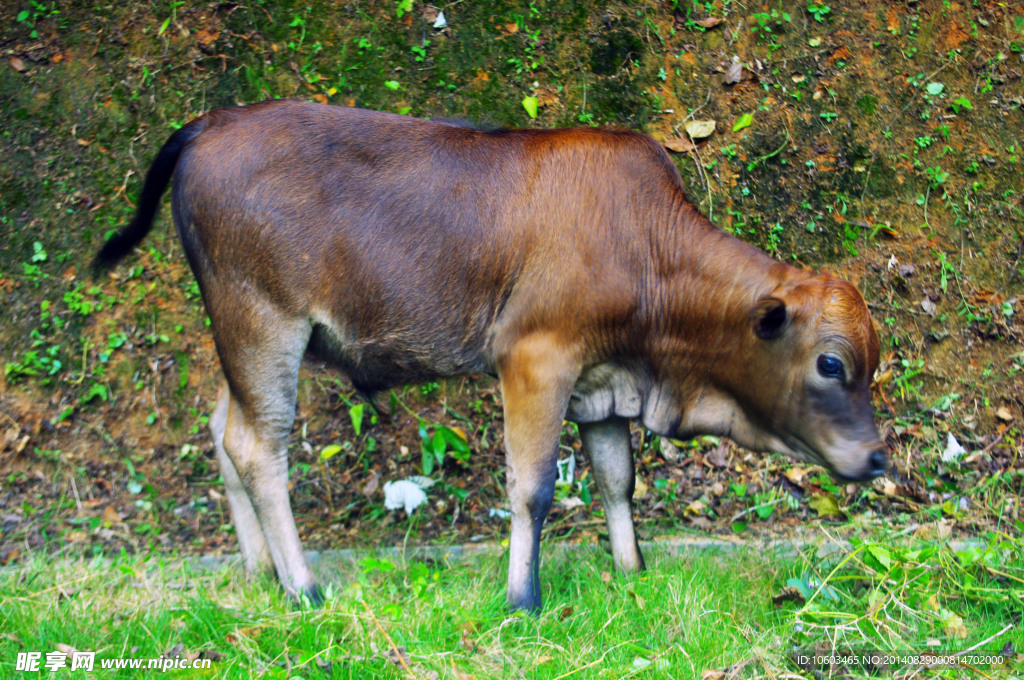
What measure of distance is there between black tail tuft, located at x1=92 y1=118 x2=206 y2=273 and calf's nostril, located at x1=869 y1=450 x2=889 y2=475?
11.7 ft

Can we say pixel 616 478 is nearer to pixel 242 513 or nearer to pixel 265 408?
pixel 265 408

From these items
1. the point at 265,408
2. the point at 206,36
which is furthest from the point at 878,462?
the point at 206,36

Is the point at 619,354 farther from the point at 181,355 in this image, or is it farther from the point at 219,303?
→ the point at 181,355

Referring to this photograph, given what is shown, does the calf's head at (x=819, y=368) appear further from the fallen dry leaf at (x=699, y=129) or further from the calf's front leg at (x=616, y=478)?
the fallen dry leaf at (x=699, y=129)

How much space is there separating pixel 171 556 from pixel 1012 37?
7108mm

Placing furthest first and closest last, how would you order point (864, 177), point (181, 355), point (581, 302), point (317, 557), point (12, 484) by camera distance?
point (864, 177), point (181, 355), point (12, 484), point (317, 557), point (581, 302)

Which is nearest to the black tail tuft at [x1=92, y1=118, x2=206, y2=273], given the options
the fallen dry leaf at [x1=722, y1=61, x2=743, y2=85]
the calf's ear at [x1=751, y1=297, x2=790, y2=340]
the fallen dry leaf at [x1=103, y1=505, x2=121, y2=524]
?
the fallen dry leaf at [x1=103, y1=505, x2=121, y2=524]

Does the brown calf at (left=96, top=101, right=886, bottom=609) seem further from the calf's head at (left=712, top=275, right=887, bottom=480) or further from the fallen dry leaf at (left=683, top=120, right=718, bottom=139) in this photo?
the fallen dry leaf at (left=683, top=120, right=718, bottom=139)

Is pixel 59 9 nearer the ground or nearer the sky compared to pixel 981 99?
nearer the ground

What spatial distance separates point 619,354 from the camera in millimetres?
4176

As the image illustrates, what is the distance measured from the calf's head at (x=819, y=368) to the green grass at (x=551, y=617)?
50 centimetres

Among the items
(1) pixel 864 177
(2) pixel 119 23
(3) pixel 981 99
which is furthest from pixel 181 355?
(3) pixel 981 99

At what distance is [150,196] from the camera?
4.37 metres

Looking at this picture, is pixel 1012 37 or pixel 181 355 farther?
pixel 1012 37
